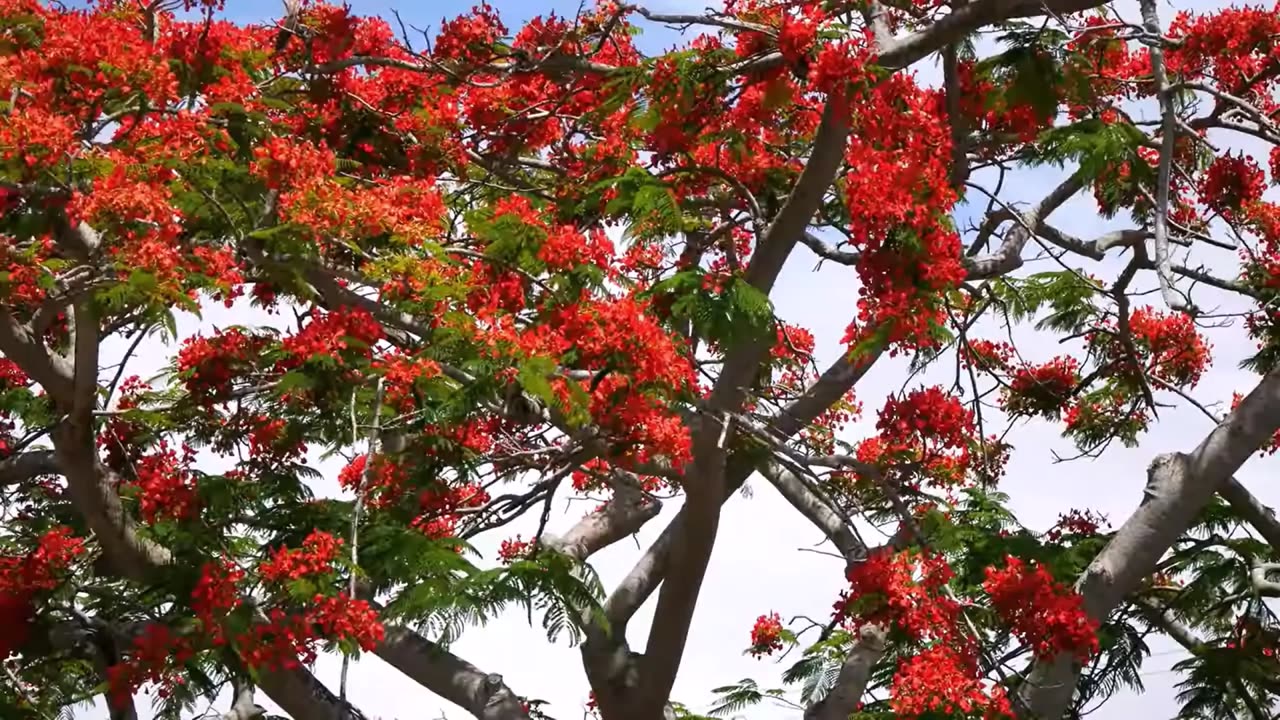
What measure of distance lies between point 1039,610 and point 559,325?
2683 millimetres

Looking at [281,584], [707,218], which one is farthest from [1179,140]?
[281,584]

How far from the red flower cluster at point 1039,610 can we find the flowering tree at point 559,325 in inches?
0.7

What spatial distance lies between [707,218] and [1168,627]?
3.85 m

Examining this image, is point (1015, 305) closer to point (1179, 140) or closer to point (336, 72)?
point (1179, 140)

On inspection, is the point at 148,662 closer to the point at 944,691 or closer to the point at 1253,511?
the point at 944,691

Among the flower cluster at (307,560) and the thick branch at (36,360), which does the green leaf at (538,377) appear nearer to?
the flower cluster at (307,560)

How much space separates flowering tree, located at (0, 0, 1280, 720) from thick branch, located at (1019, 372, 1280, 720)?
2 centimetres

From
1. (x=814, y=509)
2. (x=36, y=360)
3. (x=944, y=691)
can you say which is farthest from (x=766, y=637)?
(x=36, y=360)

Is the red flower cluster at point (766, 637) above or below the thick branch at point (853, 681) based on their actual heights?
above

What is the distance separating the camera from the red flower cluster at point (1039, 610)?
6605 mm

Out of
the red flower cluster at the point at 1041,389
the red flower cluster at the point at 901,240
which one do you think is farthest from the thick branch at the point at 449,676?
the red flower cluster at the point at 1041,389

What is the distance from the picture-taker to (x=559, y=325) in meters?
6.04

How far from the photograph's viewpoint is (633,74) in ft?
21.2

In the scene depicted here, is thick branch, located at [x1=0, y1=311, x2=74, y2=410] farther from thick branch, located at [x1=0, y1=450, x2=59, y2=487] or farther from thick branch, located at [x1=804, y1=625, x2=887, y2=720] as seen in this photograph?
thick branch, located at [x1=804, y1=625, x2=887, y2=720]
